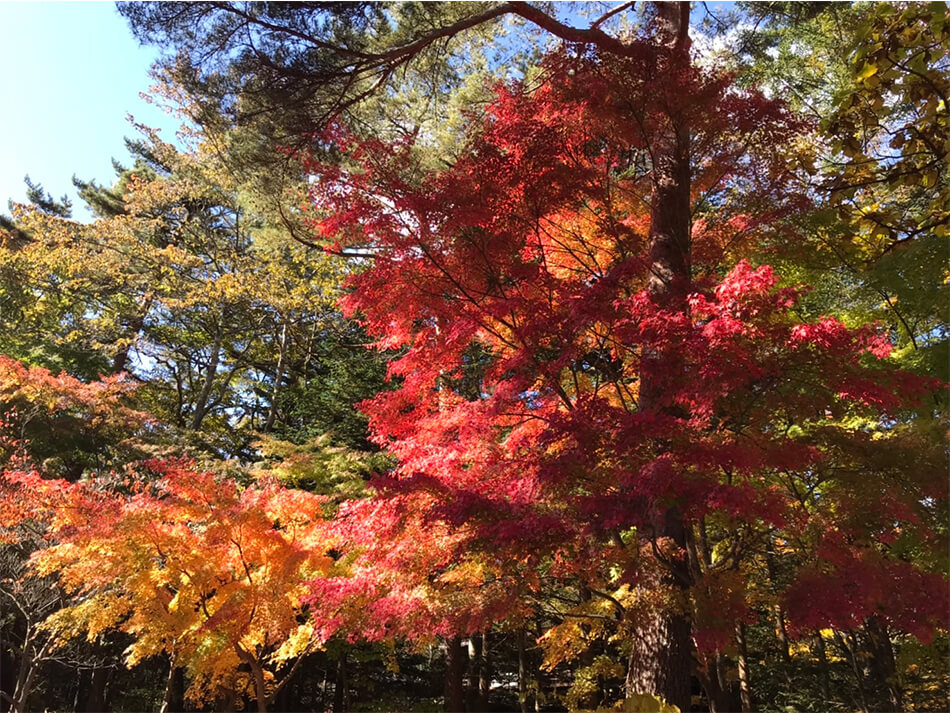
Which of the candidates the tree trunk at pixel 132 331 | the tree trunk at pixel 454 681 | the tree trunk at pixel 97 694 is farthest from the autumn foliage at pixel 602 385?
the tree trunk at pixel 132 331

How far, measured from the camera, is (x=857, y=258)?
6461 mm

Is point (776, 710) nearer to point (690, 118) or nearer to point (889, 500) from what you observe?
point (889, 500)

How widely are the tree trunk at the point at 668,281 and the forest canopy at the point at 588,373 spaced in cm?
3

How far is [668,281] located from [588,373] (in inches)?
92.9

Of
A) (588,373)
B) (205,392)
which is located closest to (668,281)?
(588,373)

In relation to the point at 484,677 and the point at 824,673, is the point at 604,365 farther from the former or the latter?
the point at 824,673

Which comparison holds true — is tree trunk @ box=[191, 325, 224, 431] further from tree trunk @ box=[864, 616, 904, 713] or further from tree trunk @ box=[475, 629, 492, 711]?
tree trunk @ box=[864, 616, 904, 713]

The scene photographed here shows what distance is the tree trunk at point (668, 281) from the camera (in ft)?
14.5

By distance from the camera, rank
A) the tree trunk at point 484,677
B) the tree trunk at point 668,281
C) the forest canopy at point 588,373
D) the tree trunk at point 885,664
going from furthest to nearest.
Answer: the tree trunk at point 484,677 < the tree trunk at point 885,664 < the tree trunk at point 668,281 < the forest canopy at point 588,373

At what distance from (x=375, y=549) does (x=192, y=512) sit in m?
2.66

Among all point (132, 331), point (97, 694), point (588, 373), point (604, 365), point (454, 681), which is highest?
point (132, 331)

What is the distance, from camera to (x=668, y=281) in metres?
5.31

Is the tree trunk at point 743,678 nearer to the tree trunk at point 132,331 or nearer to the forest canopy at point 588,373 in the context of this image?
the forest canopy at point 588,373

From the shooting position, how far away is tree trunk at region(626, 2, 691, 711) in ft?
14.5
